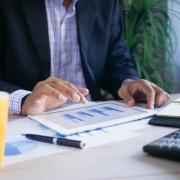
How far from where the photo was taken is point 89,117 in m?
1.00

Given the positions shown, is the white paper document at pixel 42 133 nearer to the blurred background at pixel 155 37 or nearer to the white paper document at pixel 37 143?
the white paper document at pixel 37 143

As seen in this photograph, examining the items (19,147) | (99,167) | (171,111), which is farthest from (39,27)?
(99,167)

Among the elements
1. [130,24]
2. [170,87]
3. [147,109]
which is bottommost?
[170,87]

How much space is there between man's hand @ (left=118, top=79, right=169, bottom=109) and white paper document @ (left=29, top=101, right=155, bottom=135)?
0.15 feet

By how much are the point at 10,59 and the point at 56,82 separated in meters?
0.43

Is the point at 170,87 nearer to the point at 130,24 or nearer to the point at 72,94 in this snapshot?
the point at 130,24

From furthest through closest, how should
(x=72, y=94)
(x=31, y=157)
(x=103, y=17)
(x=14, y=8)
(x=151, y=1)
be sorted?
(x=151, y=1) → (x=103, y=17) → (x=14, y=8) → (x=72, y=94) → (x=31, y=157)

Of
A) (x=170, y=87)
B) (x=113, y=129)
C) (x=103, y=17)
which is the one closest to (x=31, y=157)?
(x=113, y=129)

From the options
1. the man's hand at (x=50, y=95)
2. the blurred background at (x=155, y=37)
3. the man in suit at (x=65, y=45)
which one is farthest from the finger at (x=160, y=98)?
the blurred background at (x=155, y=37)

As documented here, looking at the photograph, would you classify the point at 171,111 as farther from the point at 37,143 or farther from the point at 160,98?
the point at 37,143

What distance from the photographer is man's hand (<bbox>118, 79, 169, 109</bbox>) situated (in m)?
1.15

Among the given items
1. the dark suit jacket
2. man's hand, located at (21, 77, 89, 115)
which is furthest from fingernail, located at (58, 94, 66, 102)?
the dark suit jacket

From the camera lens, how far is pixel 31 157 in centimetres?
73

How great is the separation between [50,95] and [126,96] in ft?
0.88
